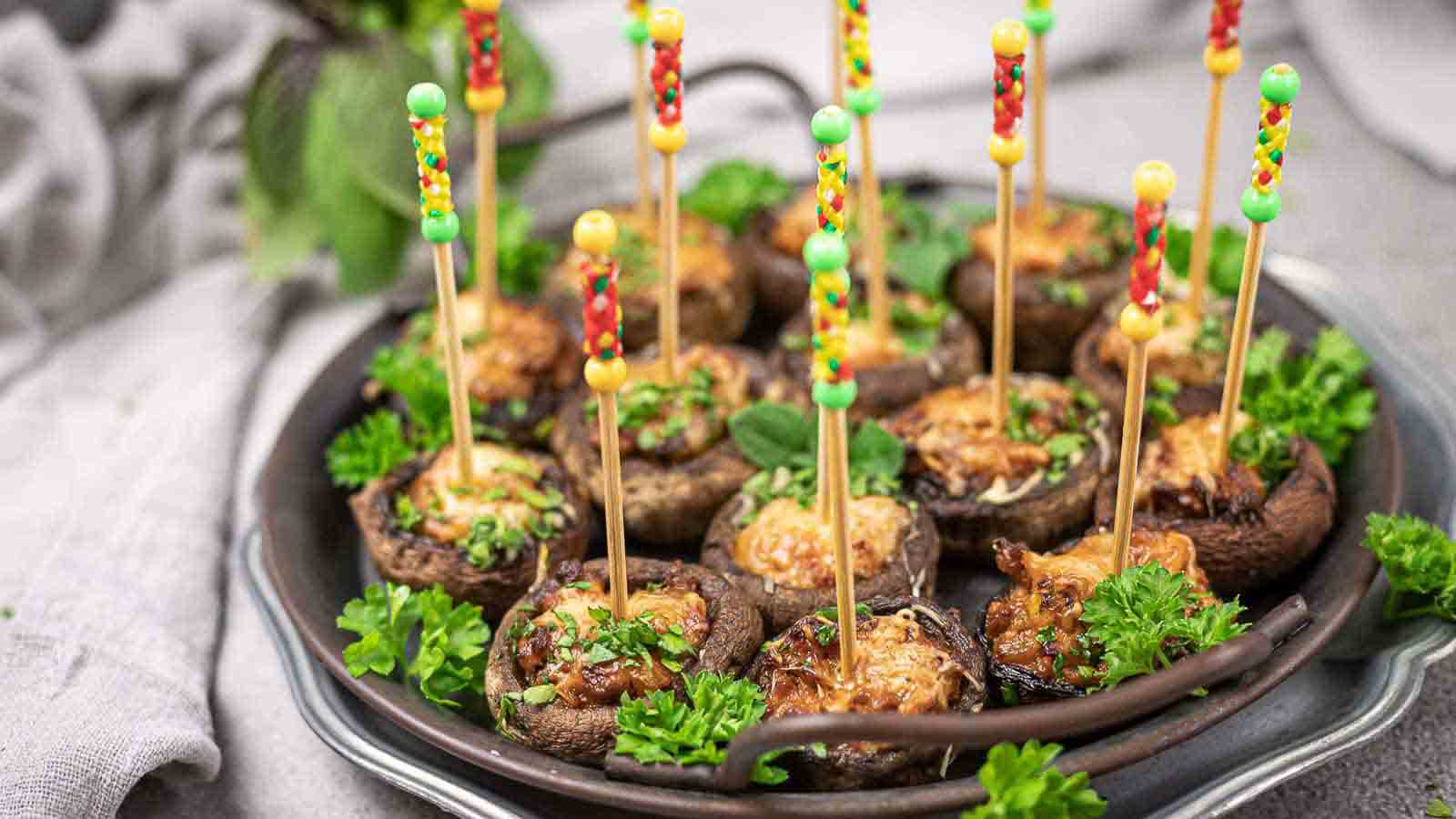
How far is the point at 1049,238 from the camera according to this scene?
354cm

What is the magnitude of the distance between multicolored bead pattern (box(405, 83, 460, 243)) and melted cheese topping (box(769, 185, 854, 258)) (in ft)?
4.25

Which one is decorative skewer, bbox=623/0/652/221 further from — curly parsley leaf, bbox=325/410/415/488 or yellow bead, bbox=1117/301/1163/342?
yellow bead, bbox=1117/301/1163/342

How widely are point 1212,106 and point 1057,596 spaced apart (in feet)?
3.80

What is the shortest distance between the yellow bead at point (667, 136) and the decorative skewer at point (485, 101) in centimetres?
46

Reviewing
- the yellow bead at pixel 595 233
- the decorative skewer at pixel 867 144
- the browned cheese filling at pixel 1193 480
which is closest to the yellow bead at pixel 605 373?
the yellow bead at pixel 595 233

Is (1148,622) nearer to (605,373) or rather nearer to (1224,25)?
(605,373)

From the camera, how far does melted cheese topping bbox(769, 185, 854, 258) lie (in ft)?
12.2

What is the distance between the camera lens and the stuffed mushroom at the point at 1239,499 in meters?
2.67

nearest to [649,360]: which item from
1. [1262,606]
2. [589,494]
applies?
[589,494]

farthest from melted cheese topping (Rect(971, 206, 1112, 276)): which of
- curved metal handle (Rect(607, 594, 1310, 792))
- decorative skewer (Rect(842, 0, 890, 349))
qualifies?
curved metal handle (Rect(607, 594, 1310, 792))

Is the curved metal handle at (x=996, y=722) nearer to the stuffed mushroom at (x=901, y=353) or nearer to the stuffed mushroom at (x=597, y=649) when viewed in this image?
the stuffed mushroom at (x=597, y=649)

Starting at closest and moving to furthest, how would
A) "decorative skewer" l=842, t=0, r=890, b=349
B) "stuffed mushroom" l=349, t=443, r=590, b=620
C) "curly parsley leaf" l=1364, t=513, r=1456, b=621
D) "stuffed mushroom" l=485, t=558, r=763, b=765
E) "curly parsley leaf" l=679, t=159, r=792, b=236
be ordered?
"stuffed mushroom" l=485, t=558, r=763, b=765 < "curly parsley leaf" l=1364, t=513, r=1456, b=621 < "stuffed mushroom" l=349, t=443, r=590, b=620 < "decorative skewer" l=842, t=0, r=890, b=349 < "curly parsley leaf" l=679, t=159, r=792, b=236

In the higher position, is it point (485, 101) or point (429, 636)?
point (485, 101)

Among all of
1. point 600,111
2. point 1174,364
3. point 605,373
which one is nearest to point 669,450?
point 605,373
